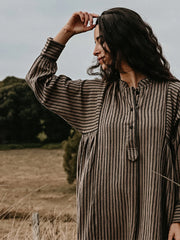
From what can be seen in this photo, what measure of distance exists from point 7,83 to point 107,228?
60.3 ft

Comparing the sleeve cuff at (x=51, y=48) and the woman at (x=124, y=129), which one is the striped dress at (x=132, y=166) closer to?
the woman at (x=124, y=129)

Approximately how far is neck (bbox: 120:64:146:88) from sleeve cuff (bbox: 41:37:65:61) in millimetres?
312

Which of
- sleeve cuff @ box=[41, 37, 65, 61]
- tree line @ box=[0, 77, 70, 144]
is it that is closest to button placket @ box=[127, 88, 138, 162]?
sleeve cuff @ box=[41, 37, 65, 61]

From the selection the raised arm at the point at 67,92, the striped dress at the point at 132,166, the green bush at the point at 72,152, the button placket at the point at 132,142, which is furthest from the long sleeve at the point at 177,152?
the green bush at the point at 72,152

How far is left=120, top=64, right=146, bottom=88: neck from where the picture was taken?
65.3 inches

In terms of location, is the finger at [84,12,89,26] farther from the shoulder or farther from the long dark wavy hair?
the shoulder

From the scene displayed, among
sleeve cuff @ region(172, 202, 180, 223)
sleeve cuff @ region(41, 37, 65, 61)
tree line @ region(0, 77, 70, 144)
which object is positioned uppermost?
sleeve cuff @ region(41, 37, 65, 61)

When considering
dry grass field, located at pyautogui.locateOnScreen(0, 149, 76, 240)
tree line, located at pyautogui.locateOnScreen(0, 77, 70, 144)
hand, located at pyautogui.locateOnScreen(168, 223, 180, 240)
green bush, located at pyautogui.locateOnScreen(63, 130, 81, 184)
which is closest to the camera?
hand, located at pyautogui.locateOnScreen(168, 223, 180, 240)

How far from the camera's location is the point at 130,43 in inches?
64.0

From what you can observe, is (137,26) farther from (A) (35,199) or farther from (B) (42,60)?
(A) (35,199)

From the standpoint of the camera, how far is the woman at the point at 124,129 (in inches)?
59.2

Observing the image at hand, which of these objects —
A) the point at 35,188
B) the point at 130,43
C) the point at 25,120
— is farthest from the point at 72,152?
the point at 25,120

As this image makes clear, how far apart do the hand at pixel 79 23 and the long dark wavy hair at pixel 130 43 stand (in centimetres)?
8

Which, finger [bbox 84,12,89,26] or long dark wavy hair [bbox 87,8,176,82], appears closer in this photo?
long dark wavy hair [bbox 87,8,176,82]
